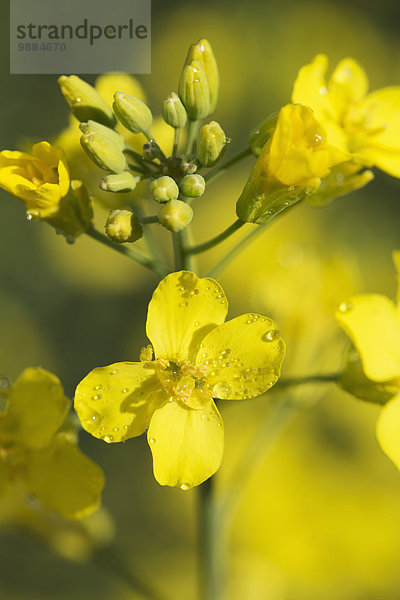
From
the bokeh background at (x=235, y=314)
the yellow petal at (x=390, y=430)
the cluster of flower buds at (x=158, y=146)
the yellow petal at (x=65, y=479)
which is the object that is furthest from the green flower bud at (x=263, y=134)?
the bokeh background at (x=235, y=314)

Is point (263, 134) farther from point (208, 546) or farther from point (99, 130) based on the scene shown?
point (208, 546)

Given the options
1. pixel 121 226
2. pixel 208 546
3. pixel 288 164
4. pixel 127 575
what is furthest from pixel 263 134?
pixel 127 575

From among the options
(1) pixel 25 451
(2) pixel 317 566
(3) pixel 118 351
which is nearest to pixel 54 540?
(1) pixel 25 451

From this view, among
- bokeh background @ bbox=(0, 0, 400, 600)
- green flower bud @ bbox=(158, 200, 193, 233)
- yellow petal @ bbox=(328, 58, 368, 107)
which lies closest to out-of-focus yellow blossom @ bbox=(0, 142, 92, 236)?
green flower bud @ bbox=(158, 200, 193, 233)

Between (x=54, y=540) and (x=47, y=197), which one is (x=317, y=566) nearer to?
(x=54, y=540)

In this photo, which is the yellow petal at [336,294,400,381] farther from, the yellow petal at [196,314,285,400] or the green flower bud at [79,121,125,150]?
the green flower bud at [79,121,125,150]
